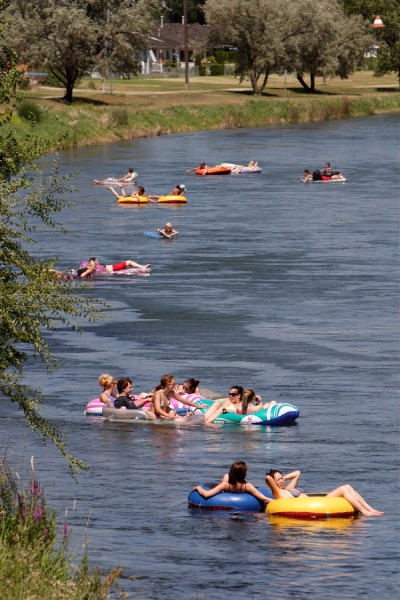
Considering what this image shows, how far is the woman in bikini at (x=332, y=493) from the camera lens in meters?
23.2

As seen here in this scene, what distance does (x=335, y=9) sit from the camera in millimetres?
134375

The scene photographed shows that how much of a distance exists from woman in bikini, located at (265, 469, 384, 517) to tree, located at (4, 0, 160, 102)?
78612 millimetres

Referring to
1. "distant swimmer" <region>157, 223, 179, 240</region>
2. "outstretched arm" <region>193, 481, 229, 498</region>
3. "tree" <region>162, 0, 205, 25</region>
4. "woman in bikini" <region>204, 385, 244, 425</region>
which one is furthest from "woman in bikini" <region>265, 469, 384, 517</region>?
"tree" <region>162, 0, 205, 25</region>

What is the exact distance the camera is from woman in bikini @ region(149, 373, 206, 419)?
29.5 meters

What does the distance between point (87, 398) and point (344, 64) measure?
104m

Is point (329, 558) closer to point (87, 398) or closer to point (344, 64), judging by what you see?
point (87, 398)

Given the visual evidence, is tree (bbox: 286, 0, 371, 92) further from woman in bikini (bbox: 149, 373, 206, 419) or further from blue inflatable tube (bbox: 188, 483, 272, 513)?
blue inflatable tube (bbox: 188, 483, 272, 513)

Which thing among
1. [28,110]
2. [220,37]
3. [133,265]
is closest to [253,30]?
[220,37]

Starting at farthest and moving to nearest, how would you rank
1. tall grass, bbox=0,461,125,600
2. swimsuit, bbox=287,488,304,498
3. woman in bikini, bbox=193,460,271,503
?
swimsuit, bbox=287,488,304,498 → woman in bikini, bbox=193,460,271,503 → tall grass, bbox=0,461,125,600

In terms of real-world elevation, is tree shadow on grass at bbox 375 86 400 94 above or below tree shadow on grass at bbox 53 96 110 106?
below

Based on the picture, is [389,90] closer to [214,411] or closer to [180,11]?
[180,11]

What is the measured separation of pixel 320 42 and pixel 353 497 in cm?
10535

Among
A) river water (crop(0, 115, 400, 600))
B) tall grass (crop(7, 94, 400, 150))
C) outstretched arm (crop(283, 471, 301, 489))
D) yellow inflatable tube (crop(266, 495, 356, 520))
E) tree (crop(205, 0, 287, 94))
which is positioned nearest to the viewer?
river water (crop(0, 115, 400, 600))

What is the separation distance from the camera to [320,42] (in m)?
125
